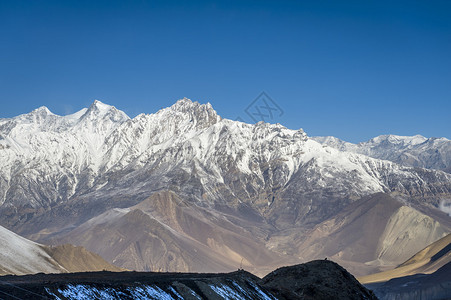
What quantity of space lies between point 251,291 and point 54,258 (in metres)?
78.0

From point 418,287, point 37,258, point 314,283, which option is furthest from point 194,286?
point 418,287

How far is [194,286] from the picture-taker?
48656 millimetres

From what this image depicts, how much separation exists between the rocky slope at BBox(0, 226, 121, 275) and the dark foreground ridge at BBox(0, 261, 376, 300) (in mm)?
45305

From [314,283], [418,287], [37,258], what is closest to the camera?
[314,283]

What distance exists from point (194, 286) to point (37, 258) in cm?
7280

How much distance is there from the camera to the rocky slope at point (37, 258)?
10038cm

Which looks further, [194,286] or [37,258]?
[37,258]

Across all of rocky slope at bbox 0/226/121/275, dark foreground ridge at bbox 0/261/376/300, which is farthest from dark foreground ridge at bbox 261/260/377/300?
rocky slope at bbox 0/226/121/275

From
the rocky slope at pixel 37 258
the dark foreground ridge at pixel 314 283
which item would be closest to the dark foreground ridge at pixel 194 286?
the dark foreground ridge at pixel 314 283

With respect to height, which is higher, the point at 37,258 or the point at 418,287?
the point at 37,258

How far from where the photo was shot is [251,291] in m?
54.9

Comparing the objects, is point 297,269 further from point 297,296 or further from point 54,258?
point 54,258

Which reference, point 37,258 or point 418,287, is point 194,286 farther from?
point 418,287

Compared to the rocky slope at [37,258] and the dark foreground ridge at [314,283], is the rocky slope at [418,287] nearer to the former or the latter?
the rocky slope at [37,258]
